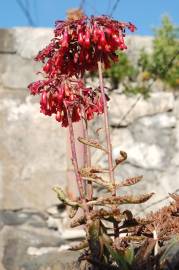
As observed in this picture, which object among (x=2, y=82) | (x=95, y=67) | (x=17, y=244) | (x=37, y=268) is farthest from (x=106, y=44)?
(x=2, y=82)

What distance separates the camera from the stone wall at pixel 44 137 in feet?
11.6

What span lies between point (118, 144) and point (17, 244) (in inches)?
33.5

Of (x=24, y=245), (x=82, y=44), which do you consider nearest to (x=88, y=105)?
(x=82, y=44)

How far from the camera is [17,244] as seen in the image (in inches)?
124

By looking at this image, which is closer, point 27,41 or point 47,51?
point 47,51

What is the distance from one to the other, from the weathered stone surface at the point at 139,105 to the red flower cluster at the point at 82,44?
211 cm

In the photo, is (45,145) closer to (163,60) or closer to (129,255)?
(163,60)

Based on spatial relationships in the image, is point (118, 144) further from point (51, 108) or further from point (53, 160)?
point (51, 108)

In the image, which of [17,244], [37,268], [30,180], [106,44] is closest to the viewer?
[106,44]

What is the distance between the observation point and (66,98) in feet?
4.76

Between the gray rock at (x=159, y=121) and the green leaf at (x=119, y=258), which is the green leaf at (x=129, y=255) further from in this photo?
the gray rock at (x=159, y=121)

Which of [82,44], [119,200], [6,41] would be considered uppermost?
[6,41]

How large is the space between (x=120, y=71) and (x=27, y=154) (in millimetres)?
720

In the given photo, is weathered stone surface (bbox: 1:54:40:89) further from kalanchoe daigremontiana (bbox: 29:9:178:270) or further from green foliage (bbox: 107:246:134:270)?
green foliage (bbox: 107:246:134:270)
